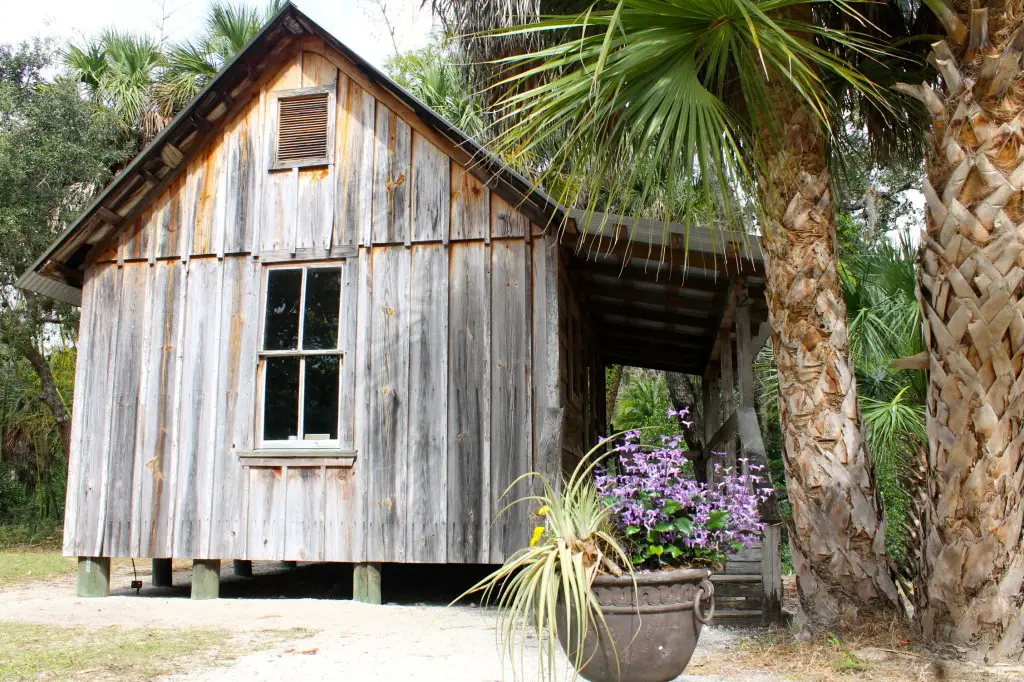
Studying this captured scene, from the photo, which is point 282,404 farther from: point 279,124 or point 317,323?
point 279,124

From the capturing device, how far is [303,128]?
28.5ft

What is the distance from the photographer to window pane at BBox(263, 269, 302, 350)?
845cm

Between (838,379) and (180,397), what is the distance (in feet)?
19.9

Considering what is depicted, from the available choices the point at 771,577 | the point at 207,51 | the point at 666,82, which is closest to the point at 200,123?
the point at 666,82

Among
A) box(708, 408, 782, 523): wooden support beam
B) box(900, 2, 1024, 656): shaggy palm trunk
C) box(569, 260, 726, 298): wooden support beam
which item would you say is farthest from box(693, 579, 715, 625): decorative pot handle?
box(569, 260, 726, 298): wooden support beam

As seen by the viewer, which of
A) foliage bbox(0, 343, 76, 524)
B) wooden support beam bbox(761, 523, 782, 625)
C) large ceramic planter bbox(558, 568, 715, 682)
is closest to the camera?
large ceramic planter bbox(558, 568, 715, 682)

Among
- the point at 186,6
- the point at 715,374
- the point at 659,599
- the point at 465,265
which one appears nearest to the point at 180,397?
the point at 465,265

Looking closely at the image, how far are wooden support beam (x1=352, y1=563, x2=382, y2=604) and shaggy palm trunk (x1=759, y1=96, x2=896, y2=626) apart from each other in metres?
3.88

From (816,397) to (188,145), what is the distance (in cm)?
656

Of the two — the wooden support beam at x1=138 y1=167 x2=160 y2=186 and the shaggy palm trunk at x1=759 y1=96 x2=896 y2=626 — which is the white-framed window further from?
the shaggy palm trunk at x1=759 y1=96 x2=896 y2=626

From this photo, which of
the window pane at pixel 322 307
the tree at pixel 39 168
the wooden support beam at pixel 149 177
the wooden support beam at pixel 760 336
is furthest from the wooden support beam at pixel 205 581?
the tree at pixel 39 168

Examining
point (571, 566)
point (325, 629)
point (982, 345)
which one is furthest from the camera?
point (325, 629)

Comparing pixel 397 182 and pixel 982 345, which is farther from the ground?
pixel 397 182

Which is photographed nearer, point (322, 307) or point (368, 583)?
point (368, 583)
